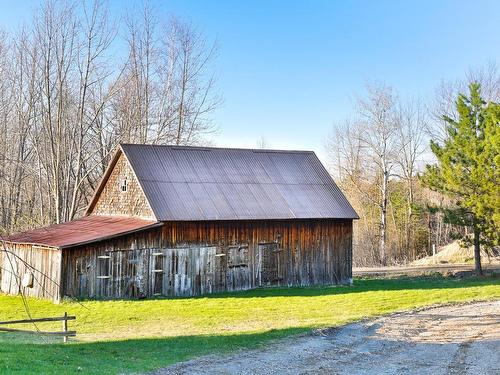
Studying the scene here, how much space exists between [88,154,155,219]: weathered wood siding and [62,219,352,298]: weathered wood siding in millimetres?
1895

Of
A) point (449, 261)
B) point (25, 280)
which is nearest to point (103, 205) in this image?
point (25, 280)

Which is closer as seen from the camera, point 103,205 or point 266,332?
point 266,332

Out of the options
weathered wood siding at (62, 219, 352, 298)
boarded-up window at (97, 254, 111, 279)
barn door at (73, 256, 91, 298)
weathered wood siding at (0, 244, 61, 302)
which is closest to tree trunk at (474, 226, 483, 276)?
weathered wood siding at (62, 219, 352, 298)

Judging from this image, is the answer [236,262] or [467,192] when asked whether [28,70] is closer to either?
[236,262]

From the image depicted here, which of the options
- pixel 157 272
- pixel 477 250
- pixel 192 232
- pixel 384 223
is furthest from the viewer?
pixel 384 223

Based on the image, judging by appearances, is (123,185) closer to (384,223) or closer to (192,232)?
(192,232)

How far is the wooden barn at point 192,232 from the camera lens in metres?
22.9

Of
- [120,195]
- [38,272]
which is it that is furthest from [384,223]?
[38,272]

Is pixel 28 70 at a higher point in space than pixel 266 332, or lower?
higher

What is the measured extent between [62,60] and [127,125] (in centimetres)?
673

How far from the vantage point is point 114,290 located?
22969 millimetres

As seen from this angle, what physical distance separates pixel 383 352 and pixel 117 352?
6.32 meters

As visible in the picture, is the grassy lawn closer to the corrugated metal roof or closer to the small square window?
the corrugated metal roof

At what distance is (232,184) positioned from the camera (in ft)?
91.9
